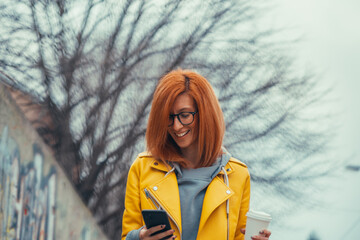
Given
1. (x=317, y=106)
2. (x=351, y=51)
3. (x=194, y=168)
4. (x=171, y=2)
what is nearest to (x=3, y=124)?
(x=171, y=2)

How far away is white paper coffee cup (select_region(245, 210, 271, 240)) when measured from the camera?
1.25 meters

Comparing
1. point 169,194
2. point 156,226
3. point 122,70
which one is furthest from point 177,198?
point 122,70

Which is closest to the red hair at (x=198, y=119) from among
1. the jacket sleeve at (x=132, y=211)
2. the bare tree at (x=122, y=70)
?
the jacket sleeve at (x=132, y=211)

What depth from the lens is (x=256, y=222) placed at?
4.13 ft

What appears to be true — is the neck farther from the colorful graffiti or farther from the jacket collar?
the colorful graffiti

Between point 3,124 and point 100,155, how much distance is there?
0.74m

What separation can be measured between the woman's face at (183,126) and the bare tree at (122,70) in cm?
168

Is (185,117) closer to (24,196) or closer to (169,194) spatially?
(169,194)

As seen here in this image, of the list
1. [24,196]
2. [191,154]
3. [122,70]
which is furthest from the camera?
[122,70]

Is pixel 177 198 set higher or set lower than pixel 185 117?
lower

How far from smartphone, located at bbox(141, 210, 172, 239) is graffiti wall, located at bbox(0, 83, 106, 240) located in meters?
1.96

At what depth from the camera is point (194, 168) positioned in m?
1.50

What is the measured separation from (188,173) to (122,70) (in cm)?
189

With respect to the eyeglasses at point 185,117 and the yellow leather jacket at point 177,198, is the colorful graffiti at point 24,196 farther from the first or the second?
the eyeglasses at point 185,117
